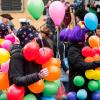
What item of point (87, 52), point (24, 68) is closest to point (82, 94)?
point (87, 52)

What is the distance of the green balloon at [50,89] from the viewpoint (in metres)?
4.12

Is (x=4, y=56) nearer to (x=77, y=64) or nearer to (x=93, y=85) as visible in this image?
(x=77, y=64)

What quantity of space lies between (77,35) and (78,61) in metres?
0.32

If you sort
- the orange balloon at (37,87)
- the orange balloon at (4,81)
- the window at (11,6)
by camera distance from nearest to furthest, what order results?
the orange balloon at (37,87) → the orange balloon at (4,81) → the window at (11,6)

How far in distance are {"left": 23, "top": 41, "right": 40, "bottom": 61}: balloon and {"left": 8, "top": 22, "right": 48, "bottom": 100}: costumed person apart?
6 centimetres

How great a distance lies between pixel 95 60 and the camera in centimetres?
462

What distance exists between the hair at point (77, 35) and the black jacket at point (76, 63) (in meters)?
0.07

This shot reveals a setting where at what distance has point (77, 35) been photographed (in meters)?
4.65

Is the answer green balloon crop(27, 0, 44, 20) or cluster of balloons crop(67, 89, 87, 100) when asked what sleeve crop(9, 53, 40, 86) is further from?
cluster of balloons crop(67, 89, 87, 100)

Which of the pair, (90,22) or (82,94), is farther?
(90,22)

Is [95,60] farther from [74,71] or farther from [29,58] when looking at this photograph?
[29,58]

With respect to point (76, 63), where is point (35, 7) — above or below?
above

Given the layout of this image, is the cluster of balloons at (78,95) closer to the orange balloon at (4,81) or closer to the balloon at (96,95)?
the balloon at (96,95)

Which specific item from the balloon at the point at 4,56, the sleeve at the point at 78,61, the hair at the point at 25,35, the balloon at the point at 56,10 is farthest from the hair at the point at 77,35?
the balloon at the point at 4,56
